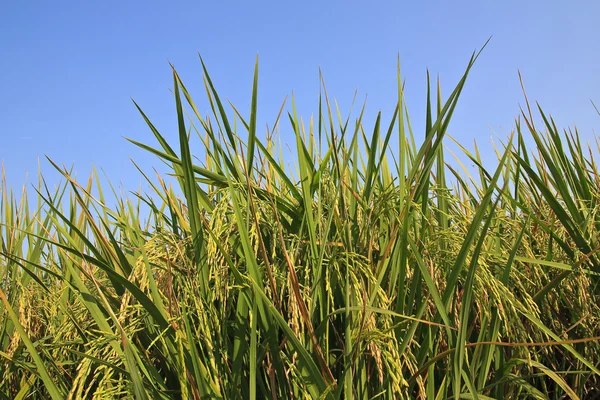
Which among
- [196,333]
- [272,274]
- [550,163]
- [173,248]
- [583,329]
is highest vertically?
[550,163]

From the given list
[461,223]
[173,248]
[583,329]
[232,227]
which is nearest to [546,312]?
[583,329]

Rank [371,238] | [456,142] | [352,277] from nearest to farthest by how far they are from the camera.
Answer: [352,277] < [371,238] < [456,142]

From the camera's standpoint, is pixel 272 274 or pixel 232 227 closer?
pixel 272 274

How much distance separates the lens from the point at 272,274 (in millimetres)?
1331

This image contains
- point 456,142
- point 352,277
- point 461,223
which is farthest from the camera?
point 456,142

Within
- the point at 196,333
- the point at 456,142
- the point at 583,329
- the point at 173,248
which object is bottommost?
the point at 583,329

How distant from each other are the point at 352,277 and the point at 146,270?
493 mm

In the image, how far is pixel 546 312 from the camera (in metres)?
1.82

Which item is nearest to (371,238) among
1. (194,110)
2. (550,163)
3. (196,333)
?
(196,333)

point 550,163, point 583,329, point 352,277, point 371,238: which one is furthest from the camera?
point 550,163

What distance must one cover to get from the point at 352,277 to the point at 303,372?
9.5 inches

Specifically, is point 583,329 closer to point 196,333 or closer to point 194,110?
point 196,333

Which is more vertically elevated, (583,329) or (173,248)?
(173,248)

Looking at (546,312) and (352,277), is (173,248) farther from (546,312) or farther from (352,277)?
(546,312)
